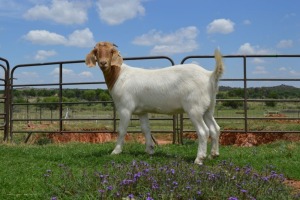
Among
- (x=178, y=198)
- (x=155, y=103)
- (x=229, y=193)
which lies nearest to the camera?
(x=178, y=198)

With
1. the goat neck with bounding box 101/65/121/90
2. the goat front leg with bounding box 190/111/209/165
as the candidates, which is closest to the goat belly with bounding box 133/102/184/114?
the goat front leg with bounding box 190/111/209/165

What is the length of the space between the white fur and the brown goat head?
293 mm

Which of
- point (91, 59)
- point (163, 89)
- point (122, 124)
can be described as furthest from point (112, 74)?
point (163, 89)

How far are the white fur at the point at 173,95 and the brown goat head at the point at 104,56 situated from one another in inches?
11.5

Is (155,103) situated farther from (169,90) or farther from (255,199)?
(255,199)

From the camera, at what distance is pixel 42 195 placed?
4.45 metres

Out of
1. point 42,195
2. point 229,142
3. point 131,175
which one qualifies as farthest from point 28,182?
point 229,142

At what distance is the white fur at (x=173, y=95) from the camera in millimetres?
6594

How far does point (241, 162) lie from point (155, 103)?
171 cm

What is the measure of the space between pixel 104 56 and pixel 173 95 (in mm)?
1405

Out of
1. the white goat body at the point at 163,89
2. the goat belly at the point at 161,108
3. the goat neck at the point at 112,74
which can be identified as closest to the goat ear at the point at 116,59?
the goat neck at the point at 112,74

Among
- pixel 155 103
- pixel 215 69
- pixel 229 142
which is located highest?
pixel 215 69

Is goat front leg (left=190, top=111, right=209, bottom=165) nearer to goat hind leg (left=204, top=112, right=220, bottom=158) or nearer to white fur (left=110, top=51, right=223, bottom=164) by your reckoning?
white fur (left=110, top=51, right=223, bottom=164)

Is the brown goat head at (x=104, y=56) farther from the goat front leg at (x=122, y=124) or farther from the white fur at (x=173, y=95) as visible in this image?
the goat front leg at (x=122, y=124)
